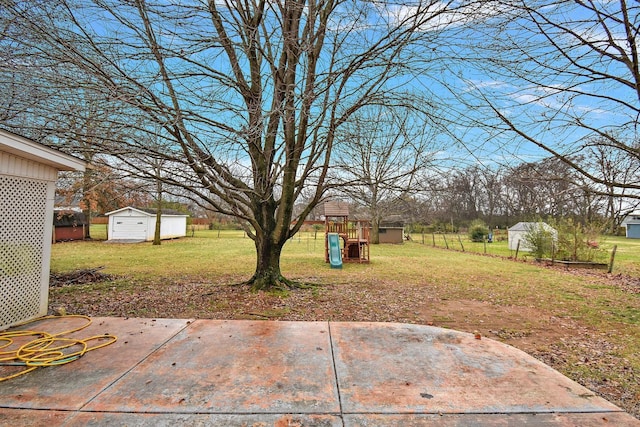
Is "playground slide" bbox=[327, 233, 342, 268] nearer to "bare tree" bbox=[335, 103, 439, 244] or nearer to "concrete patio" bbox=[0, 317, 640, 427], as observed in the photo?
"bare tree" bbox=[335, 103, 439, 244]

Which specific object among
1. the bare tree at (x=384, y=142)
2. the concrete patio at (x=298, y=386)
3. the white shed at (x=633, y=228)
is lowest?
the concrete patio at (x=298, y=386)

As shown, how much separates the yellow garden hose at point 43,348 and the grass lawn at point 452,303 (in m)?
2.05

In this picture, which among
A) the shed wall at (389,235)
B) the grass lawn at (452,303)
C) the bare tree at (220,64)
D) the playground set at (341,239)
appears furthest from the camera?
the shed wall at (389,235)

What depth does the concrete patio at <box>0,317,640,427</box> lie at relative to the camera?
189 cm

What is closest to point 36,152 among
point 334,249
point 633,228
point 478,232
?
Answer: point 334,249

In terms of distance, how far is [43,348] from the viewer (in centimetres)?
285

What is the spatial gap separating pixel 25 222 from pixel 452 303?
6.66 meters

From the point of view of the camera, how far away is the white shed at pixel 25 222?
3588mm

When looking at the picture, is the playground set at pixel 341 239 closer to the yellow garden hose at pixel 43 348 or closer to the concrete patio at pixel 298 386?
the concrete patio at pixel 298 386

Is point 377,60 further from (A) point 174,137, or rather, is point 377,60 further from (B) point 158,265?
(B) point 158,265

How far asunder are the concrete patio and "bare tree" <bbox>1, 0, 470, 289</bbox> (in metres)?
2.55

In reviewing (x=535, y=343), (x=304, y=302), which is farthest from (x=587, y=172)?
(x=304, y=302)

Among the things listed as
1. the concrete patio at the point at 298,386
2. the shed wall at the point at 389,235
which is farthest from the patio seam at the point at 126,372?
the shed wall at the point at 389,235

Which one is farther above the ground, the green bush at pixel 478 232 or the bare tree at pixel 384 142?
the bare tree at pixel 384 142
